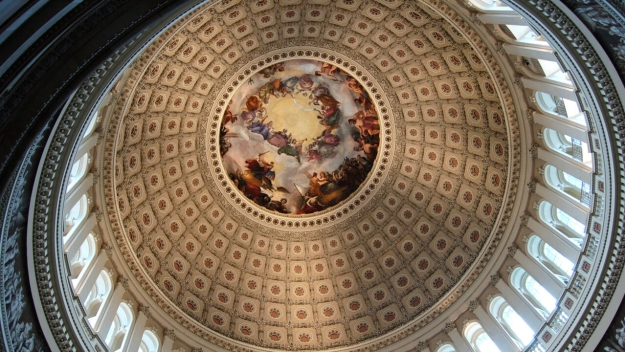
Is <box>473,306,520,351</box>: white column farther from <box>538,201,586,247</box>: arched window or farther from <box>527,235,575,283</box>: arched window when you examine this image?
<box>538,201,586,247</box>: arched window

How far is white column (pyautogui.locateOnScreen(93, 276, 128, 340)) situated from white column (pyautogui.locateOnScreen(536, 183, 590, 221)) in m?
15.6

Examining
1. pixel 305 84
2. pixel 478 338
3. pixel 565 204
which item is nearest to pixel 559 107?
pixel 565 204

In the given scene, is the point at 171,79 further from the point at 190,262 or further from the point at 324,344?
the point at 324,344

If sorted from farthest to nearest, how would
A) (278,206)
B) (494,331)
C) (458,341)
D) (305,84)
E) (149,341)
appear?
(278,206)
(305,84)
(458,341)
(149,341)
(494,331)

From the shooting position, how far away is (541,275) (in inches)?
742

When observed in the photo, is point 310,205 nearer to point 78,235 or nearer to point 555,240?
point 555,240

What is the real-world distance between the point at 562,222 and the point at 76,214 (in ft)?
55.4

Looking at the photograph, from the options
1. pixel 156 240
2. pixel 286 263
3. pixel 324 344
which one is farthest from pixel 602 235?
pixel 156 240

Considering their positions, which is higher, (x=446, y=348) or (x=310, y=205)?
(x=310, y=205)

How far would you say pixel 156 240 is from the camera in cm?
2355

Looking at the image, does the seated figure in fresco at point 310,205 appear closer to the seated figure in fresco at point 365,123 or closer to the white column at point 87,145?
the seated figure in fresco at point 365,123

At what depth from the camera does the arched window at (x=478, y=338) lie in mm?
20217

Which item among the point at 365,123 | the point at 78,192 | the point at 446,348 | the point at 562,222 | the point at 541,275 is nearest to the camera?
the point at 78,192

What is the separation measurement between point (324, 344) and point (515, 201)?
10.8m
